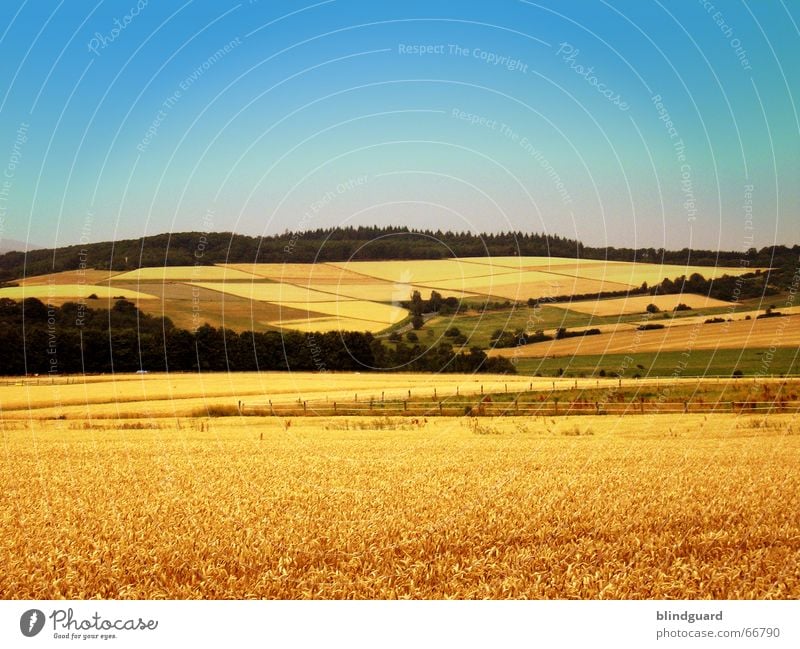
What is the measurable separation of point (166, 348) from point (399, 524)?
20.9 metres

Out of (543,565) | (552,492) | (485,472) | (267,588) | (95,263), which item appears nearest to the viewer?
(267,588)

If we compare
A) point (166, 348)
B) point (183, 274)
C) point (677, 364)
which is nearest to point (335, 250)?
point (183, 274)

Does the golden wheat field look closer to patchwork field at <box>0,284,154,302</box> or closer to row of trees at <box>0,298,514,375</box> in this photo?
patchwork field at <box>0,284,154,302</box>

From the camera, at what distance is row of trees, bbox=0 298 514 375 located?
77.5ft

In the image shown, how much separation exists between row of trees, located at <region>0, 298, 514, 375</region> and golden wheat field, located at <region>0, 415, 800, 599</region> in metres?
5.62

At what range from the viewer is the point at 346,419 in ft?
97.2

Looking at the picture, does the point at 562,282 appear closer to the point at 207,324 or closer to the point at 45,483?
the point at 207,324

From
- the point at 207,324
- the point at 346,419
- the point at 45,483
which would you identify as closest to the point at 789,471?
the point at 45,483

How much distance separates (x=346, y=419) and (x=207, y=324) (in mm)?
6222

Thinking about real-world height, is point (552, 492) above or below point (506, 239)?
below

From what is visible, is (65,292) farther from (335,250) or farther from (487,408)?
(487,408)
